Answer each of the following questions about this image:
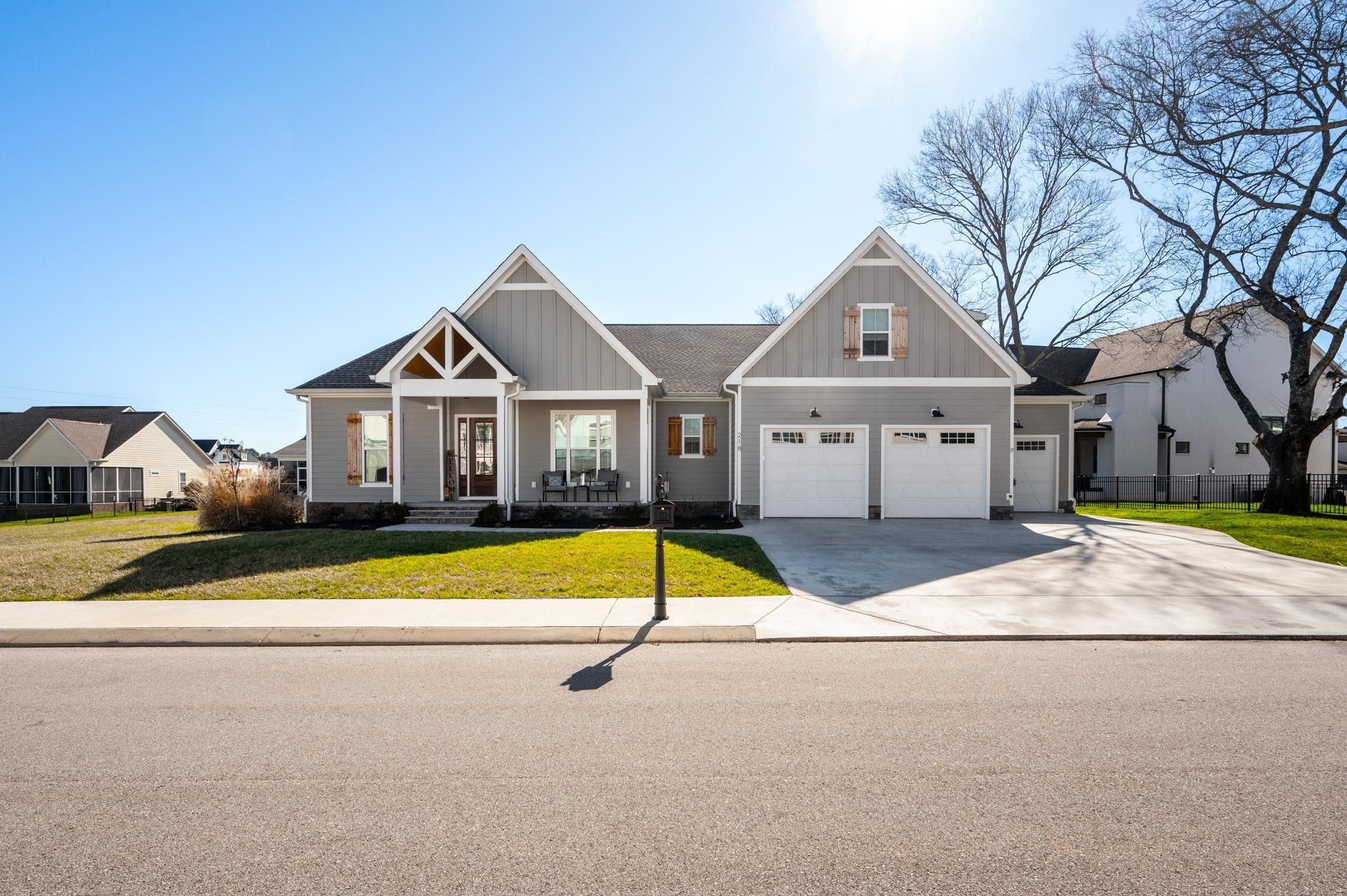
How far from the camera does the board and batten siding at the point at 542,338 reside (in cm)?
1744

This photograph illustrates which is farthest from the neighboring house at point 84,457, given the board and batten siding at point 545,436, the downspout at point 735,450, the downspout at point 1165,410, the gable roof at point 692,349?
the downspout at point 1165,410

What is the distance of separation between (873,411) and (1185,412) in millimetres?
21253

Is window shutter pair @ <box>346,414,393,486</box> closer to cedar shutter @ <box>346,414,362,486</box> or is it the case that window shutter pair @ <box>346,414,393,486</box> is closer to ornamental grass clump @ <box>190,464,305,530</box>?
cedar shutter @ <box>346,414,362,486</box>

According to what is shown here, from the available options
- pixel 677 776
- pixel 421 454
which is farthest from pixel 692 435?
pixel 677 776

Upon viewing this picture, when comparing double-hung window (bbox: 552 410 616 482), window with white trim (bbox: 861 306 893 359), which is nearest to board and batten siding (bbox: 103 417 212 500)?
double-hung window (bbox: 552 410 616 482)

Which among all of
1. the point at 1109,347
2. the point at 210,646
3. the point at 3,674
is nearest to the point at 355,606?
the point at 210,646

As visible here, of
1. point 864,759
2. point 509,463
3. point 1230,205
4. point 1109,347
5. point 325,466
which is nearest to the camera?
point 864,759

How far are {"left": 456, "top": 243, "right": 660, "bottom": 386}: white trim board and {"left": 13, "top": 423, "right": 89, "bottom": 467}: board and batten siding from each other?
31.7 meters

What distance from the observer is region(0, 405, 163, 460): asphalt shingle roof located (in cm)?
3628

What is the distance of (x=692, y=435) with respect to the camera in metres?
19.2

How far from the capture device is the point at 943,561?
35.9ft

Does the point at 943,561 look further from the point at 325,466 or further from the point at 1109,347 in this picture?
the point at 1109,347

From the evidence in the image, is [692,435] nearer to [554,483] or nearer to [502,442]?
[554,483]

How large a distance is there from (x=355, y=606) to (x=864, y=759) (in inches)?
248
